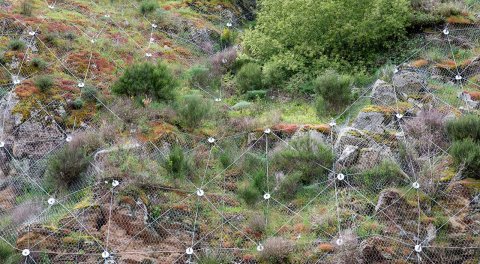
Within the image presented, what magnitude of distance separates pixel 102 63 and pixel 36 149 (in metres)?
3.91

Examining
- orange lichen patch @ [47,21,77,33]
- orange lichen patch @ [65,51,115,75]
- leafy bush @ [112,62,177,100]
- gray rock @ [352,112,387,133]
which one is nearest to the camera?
gray rock @ [352,112,387,133]

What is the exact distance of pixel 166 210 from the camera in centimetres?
1155

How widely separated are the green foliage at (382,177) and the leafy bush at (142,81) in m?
5.52

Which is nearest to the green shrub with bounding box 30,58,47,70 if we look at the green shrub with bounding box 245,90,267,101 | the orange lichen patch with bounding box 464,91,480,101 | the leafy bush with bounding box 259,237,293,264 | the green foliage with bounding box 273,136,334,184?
the green shrub with bounding box 245,90,267,101

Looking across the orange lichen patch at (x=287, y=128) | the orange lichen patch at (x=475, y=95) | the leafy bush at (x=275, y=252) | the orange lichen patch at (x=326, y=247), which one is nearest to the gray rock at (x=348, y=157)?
the orange lichen patch at (x=287, y=128)

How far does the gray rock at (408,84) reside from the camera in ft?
48.2

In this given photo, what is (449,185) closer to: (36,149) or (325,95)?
(325,95)

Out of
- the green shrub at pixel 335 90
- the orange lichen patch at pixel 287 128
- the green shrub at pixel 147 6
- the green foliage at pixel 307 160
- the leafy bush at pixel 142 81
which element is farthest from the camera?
the green shrub at pixel 147 6

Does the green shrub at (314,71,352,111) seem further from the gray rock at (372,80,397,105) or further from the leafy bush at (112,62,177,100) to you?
the leafy bush at (112,62,177,100)

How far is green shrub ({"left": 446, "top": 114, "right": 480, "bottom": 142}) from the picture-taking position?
12.1 meters

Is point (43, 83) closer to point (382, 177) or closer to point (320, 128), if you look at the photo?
point (320, 128)

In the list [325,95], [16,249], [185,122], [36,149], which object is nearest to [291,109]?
[325,95]

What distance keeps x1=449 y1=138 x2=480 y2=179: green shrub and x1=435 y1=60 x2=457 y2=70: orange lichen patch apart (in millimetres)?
4554

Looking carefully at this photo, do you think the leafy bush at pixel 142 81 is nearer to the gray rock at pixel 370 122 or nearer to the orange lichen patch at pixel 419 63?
the gray rock at pixel 370 122
